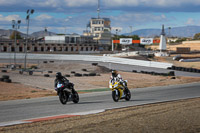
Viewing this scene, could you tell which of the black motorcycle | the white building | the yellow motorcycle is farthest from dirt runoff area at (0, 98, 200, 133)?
the white building

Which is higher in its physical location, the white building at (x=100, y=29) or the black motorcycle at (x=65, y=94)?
the white building at (x=100, y=29)

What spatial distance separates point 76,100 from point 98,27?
138m

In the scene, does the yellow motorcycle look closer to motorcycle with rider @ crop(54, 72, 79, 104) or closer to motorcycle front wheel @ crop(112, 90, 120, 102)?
motorcycle front wheel @ crop(112, 90, 120, 102)

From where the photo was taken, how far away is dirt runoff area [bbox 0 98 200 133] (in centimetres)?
919

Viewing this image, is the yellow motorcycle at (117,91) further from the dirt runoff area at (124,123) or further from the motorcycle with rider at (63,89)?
the dirt runoff area at (124,123)

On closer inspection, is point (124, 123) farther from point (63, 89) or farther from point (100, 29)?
point (100, 29)

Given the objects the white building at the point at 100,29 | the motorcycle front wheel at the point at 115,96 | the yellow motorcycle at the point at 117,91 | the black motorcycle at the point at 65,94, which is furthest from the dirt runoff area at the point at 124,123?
the white building at the point at 100,29

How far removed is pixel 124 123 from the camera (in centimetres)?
1011

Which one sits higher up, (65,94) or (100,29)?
(100,29)

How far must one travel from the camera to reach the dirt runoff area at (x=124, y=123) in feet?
30.1

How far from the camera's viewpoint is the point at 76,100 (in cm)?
1547

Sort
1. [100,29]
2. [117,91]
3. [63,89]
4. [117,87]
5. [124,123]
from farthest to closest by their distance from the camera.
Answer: [100,29] → [117,91] → [117,87] → [63,89] → [124,123]

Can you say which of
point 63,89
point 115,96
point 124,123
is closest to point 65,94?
point 63,89

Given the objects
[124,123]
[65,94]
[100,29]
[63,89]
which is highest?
[100,29]
